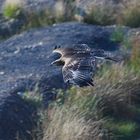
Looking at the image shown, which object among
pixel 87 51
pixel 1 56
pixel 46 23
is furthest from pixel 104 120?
pixel 46 23

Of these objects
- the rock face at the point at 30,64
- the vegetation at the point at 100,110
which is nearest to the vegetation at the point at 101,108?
the vegetation at the point at 100,110

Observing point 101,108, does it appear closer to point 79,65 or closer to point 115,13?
point 79,65

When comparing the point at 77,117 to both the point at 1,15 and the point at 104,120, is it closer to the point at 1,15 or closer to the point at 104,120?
the point at 104,120

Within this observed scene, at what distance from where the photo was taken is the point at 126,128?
952 centimetres

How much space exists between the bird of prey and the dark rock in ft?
4.44

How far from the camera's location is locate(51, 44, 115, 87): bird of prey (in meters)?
6.75

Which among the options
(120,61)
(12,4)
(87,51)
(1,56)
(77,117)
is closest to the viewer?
(87,51)

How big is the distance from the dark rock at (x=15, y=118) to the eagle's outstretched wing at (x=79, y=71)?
1.74 metres

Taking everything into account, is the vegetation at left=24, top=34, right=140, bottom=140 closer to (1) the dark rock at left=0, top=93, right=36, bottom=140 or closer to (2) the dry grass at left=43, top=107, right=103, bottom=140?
(2) the dry grass at left=43, top=107, right=103, bottom=140

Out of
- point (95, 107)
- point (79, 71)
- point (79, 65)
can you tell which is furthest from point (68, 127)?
point (79, 71)

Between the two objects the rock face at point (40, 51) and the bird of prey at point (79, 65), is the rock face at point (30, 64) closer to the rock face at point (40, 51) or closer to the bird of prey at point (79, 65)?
the rock face at point (40, 51)

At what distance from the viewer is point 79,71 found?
695cm

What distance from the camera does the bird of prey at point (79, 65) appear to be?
266 inches

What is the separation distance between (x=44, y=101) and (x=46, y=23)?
5644 millimetres
